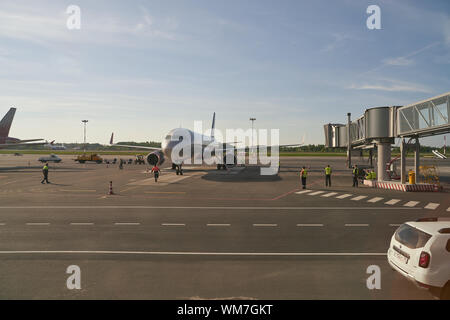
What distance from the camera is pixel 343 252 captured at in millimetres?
10719

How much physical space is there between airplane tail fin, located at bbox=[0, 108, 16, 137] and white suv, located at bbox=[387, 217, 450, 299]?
6380cm

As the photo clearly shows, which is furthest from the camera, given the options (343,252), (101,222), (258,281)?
(101,222)

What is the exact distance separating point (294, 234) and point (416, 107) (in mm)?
17402

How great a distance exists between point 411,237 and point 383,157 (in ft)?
83.3

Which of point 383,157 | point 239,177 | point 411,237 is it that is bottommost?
point 239,177

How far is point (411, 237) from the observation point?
7664mm

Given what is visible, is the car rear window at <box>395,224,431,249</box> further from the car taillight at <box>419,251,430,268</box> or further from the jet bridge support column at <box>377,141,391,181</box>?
the jet bridge support column at <box>377,141,391,181</box>

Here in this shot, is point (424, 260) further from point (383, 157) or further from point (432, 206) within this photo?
point (383, 157)

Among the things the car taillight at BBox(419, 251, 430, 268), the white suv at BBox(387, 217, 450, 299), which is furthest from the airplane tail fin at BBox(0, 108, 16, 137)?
the car taillight at BBox(419, 251, 430, 268)

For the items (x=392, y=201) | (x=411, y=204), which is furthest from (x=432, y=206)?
(x=392, y=201)
